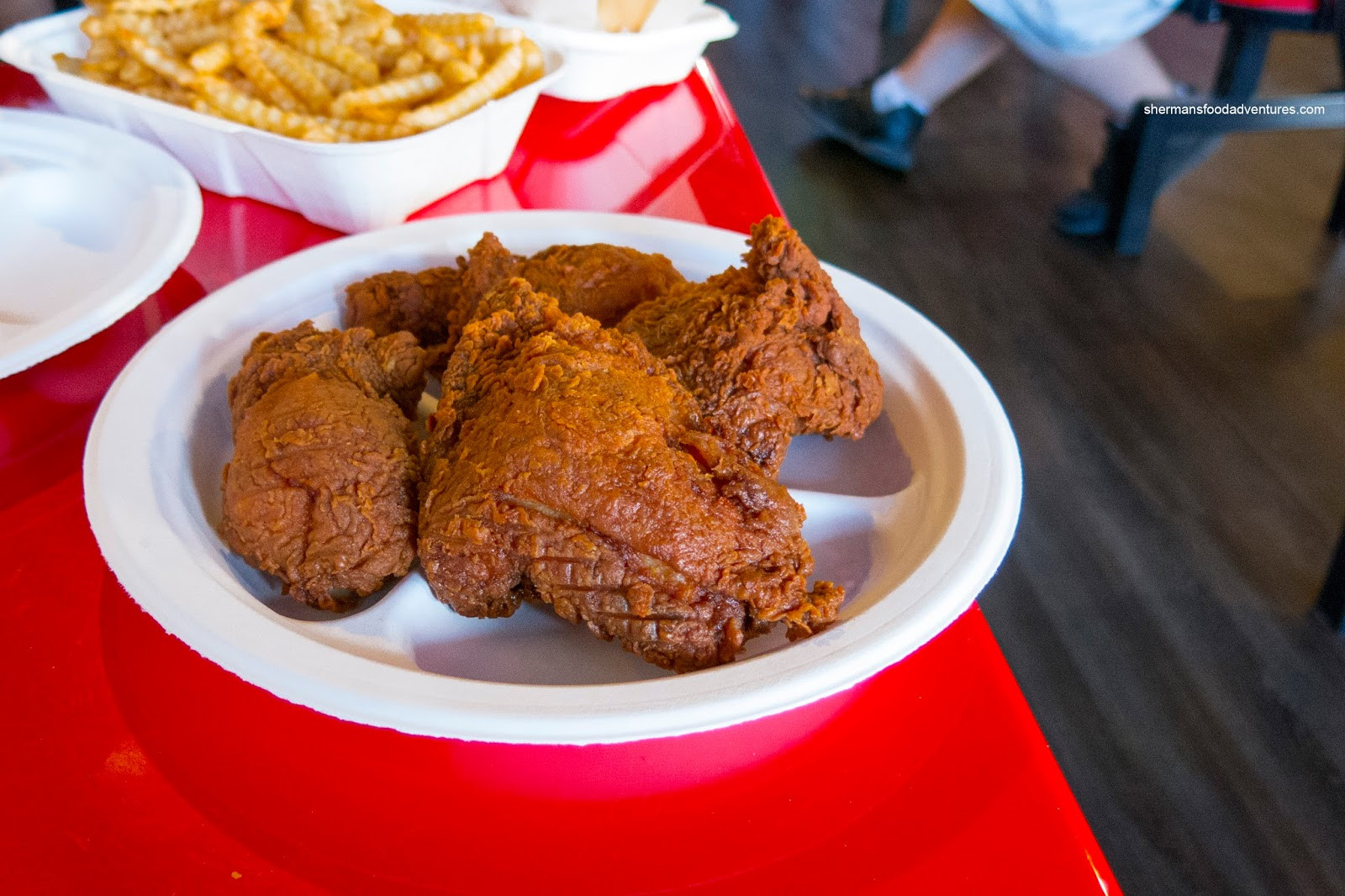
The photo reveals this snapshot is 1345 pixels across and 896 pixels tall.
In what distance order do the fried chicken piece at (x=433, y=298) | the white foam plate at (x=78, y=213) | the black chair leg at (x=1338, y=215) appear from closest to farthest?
the fried chicken piece at (x=433, y=298)
the white foam plate at (x=78, y=213)
the black chair leg at (x=1338, y=215)

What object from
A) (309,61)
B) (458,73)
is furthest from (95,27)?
(458,73)

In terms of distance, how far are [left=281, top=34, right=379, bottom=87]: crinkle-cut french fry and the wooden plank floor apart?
2.24 metres

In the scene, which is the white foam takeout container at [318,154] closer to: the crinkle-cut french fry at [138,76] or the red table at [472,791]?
the crinkle-cut french fry at [138,76]

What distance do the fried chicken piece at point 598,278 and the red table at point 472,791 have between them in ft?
2.27

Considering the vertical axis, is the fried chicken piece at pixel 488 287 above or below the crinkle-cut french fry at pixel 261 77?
below

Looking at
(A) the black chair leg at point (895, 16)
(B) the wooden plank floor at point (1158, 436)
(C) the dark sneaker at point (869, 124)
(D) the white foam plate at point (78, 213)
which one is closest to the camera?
(D) the white foam plate at point (78, 213)

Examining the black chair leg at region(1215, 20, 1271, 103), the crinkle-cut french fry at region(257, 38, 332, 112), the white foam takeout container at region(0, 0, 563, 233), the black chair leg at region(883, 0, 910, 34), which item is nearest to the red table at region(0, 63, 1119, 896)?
the white foam takeout container at region(0, 0, 563, 233)

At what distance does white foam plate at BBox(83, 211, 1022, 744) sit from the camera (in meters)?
0.97

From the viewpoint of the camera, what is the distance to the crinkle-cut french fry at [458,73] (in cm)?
211

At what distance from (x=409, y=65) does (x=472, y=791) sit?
170 cm

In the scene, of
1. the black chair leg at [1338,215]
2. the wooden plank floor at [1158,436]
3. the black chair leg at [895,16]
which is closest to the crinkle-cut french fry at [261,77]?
the wooden plank floor at [1158,436]

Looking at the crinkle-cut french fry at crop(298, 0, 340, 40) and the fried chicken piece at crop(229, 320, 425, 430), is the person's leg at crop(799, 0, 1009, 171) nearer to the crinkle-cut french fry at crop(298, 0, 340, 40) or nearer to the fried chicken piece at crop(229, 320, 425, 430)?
the crinkle-cut french fry at crop(298, 0, 340, 40)

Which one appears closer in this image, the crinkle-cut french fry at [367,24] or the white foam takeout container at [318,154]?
the white foam takeout container at [318,154]

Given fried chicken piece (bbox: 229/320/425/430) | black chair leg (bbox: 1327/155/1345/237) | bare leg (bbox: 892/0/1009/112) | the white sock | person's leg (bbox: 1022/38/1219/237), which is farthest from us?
the white sock
